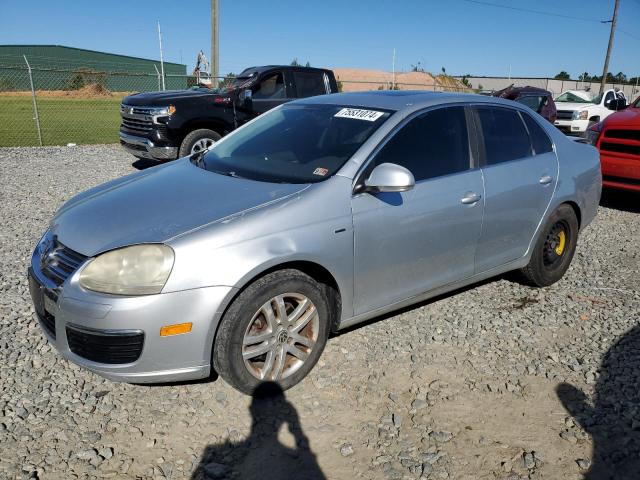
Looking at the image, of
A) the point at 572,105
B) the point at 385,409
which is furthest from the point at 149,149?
the point at 572,105

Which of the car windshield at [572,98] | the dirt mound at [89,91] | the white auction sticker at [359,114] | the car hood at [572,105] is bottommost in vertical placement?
the dirt mound at [89,91]

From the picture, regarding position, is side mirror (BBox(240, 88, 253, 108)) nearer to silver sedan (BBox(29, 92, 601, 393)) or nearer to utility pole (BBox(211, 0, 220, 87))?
silver sedan (BBox(29, 92, 601, 393))

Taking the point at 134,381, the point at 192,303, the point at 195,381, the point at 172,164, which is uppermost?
the point at 172,164

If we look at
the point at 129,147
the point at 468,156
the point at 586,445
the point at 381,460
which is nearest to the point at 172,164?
the point at 468,156

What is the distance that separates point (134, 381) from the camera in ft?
9.16

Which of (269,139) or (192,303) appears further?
(269,139)

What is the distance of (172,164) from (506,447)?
2949mm

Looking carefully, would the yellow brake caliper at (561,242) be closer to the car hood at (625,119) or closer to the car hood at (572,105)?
the car hood at (625,119)

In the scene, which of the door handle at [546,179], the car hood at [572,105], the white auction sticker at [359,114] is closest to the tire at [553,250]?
the door handle at [546,179]

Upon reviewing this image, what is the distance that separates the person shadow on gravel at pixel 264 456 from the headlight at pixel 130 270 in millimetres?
863

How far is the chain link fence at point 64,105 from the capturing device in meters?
14.4

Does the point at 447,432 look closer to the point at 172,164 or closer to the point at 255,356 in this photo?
the point at 255,356

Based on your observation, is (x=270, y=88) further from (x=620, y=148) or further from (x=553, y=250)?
(x=553, y=250)

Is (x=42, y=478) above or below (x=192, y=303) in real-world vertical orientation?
below
